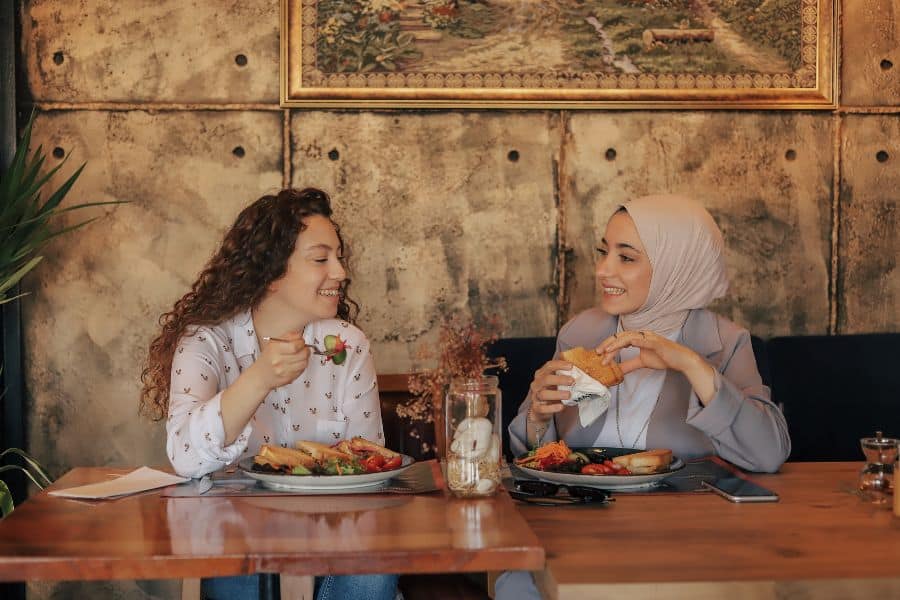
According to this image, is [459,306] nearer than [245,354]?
No

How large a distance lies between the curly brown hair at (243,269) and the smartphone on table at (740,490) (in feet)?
4.08

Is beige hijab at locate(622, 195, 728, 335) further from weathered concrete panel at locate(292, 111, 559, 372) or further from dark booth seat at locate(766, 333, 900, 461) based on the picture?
weathered concrete panel at locate(292, 111, 559, 372)

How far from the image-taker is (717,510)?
1.94m

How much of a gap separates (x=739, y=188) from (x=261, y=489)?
8.50ft

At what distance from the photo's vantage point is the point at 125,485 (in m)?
2.11

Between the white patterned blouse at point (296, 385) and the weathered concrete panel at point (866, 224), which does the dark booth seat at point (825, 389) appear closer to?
the weathered concrete panel at point (866, 224)

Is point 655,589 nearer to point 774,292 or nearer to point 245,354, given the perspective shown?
point 245,354

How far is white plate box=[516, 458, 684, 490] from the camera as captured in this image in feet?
6.89

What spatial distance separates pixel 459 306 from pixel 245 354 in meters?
1.38

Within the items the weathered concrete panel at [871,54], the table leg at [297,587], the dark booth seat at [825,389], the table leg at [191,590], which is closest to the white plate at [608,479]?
the table leg at [297,587]

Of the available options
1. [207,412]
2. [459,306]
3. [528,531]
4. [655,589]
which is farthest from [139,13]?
[655,589]

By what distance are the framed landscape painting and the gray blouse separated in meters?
1.22

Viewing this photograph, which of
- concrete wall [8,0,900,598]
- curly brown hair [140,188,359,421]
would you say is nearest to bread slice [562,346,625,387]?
curly brown hair [140,188,359,421]

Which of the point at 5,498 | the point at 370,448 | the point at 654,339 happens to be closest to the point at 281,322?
the point at 370,448
